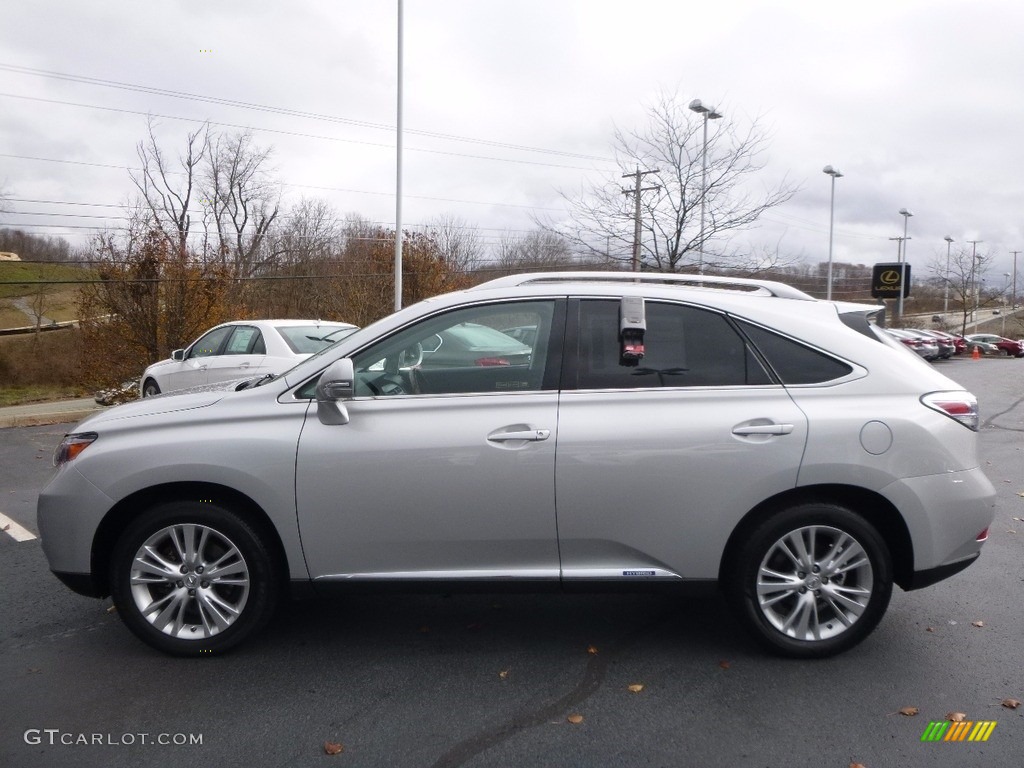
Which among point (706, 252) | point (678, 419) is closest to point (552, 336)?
point (678, 419)

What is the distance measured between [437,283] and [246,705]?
26.6 meters

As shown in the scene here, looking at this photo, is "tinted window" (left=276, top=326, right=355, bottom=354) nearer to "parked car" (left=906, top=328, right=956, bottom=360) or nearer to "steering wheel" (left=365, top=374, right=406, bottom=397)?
"steering wheel" (left=365, top=374, right=406, bottom=397)

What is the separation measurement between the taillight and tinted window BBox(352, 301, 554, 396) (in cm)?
175

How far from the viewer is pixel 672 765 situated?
124 inches

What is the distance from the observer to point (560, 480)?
Answer: 3.86 metres

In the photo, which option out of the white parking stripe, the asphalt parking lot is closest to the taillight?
the asphalt parking lot

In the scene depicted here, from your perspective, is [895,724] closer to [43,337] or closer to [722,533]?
[722,533]

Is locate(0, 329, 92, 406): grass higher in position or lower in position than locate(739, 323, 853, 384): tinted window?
lower

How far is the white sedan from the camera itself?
1112 centimetres

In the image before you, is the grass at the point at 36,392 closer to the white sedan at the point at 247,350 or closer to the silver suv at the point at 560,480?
the white sedan at the point at 247,350

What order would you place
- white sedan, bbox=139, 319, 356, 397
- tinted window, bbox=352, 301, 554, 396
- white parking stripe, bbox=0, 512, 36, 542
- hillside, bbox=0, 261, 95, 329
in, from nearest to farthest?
1. tinted window, bbox=352, 301, 554, 396
2. white parking stripe, bbox=0, 512, 36, 542
3. white sedan, bbox=139, 319, 356, 397
4. hillside, bbox=0, 261, 95, 329

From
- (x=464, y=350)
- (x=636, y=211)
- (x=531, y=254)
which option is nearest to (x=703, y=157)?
(x=636, y=211)

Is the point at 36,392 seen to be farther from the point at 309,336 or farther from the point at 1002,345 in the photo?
the point at 1002,345

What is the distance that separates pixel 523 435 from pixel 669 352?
0.82 metres
